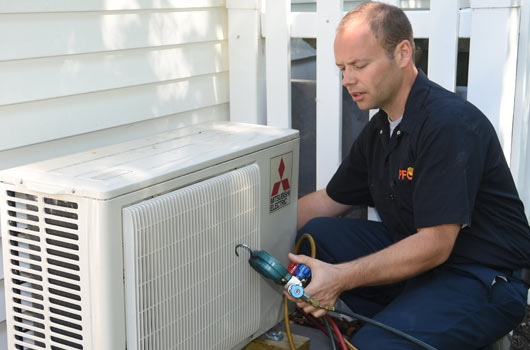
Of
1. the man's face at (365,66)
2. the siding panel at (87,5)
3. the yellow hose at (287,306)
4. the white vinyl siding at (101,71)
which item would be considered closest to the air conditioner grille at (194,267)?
the yellow hose at (287,306)

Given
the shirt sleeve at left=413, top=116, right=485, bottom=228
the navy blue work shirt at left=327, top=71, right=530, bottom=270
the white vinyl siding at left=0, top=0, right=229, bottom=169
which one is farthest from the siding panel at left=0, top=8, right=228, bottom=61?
the shirt sleeve at left=413, top=116, right=485, bottom=228

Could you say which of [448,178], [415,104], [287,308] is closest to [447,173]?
[448,178]

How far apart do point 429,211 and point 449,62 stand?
33.5 inches

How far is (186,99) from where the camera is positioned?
283cm

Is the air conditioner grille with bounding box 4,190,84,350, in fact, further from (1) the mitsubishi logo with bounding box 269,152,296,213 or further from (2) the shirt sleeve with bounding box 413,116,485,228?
(2) the shirt sleeve with bounding box 413,116,485,228

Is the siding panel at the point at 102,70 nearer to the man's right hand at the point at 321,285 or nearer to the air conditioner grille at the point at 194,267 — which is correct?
the air conditioner grille at the point at 194,267

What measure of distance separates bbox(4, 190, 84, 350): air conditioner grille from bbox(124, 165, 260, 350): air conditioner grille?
141 mm

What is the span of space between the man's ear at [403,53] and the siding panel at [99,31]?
97 cm

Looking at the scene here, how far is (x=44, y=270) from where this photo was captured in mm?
1693

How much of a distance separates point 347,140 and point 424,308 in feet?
3.77

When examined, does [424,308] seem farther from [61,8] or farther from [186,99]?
[61,8]

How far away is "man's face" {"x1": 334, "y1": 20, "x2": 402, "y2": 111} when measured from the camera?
7.01 ft

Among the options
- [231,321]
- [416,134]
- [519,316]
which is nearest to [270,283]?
[231,321]

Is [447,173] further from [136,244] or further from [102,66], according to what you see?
[102,66]
